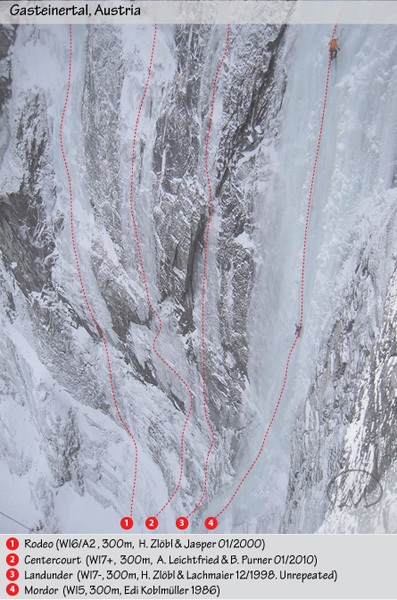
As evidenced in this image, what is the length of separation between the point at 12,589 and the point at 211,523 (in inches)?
75.8

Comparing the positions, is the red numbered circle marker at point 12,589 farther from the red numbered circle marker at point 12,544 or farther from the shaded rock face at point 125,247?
the shaded rock face at point 125,247

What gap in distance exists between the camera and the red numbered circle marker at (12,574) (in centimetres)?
344

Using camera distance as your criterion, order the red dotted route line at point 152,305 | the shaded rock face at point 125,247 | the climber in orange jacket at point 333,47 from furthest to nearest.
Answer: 1. the red dotted route line at point 152,305
2. the shaded rock face at point 125,247
3. the climber in orange jacket at point 333,47

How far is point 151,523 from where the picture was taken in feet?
14.8

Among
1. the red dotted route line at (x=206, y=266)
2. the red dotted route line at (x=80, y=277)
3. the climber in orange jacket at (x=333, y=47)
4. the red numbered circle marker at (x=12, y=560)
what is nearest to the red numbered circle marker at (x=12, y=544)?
the red numbered circle marker at (x=12, y=560)

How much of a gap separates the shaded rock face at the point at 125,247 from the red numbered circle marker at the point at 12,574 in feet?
5.44

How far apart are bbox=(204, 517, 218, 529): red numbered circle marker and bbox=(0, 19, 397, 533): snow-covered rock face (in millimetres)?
80

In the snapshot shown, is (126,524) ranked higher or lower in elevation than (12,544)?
higher

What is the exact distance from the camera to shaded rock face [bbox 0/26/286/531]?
4.50 metres

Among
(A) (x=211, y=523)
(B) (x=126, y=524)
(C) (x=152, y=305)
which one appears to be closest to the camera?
(B) (x=126, y=524)

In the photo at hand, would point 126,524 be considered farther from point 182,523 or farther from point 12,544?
point 12,544

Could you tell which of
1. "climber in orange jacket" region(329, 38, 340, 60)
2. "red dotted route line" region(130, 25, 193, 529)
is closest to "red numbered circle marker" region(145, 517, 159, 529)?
"red dotted route line" region(130, 25, 193, 529)

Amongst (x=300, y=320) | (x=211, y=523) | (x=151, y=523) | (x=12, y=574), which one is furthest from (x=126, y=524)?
(x=300, y=320)

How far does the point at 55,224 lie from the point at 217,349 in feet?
7.05
